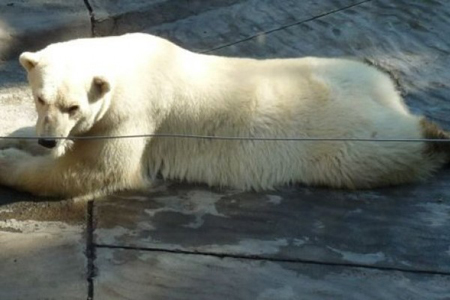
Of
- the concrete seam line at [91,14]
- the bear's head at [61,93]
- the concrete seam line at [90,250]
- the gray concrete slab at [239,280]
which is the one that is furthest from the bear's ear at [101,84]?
the concrete seam line at [91,14]

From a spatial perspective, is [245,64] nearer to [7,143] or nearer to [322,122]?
[322,122]

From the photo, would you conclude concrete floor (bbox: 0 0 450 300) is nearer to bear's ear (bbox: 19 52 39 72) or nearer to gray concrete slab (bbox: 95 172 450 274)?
gray concrete slab (bbox: 95 172 450 274)

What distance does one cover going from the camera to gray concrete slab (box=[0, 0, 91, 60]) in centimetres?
621

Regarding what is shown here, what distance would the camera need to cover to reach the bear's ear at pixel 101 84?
4316 millimetres

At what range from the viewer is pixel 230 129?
4.98 m

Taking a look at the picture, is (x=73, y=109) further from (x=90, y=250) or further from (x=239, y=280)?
(x=239, y=280)

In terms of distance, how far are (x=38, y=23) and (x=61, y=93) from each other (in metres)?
2.29

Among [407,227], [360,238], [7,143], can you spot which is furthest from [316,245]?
[7,143]

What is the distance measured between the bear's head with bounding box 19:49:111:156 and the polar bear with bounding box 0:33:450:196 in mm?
228

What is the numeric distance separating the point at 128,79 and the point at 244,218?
0.93 meters

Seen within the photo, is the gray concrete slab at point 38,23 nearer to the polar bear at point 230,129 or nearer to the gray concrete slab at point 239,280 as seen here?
the polar bear at point 230,129

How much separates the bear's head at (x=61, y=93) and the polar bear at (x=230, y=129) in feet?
0.75

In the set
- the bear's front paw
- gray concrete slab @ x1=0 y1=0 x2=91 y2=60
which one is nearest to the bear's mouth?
the bear's front paw

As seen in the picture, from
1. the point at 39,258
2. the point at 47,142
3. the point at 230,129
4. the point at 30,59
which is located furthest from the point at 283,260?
the point at 30,59
